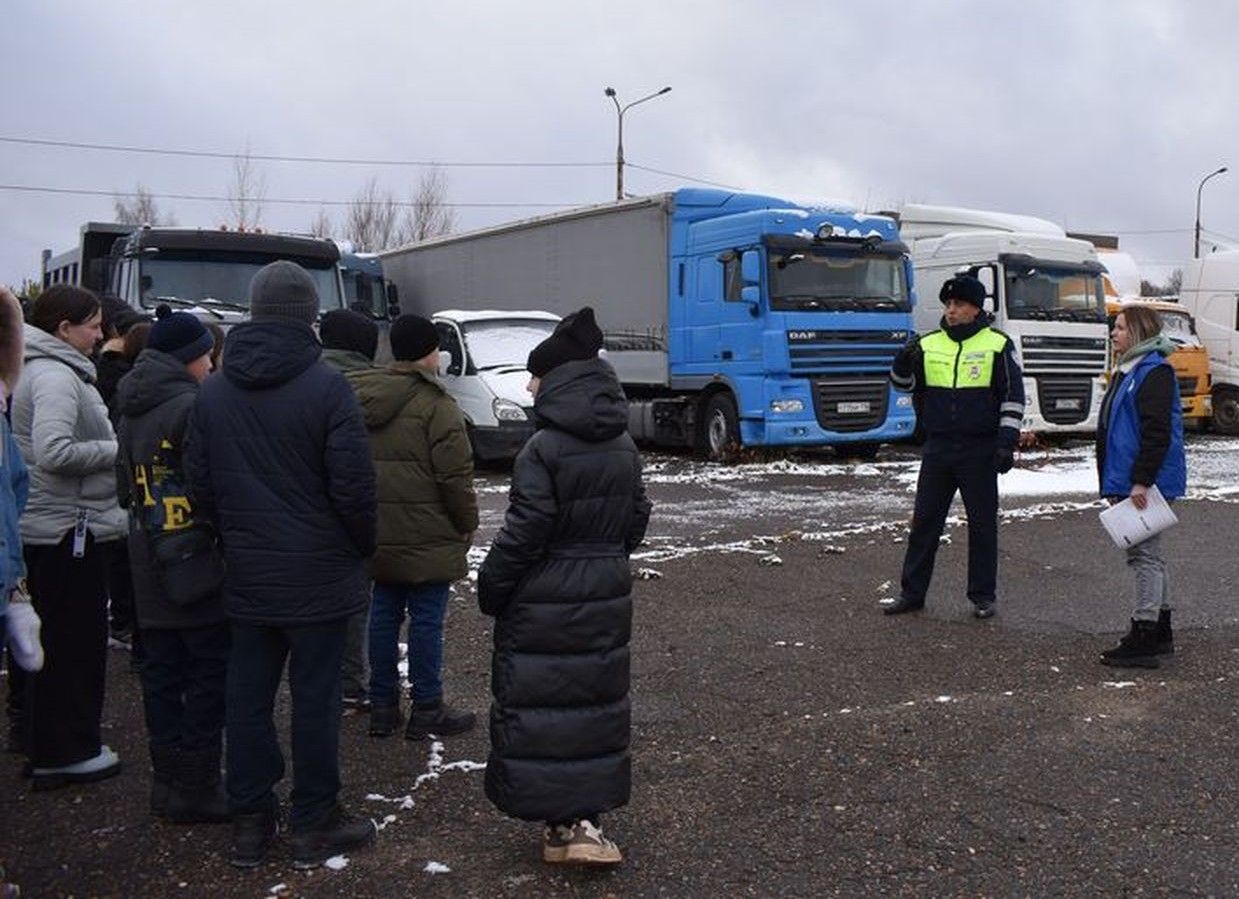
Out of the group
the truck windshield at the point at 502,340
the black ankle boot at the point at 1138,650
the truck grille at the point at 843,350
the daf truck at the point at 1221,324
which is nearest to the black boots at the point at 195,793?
the black ankle boot at the point at 1138,650

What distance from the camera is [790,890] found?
3.75 meters

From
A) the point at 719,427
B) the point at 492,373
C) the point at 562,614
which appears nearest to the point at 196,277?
the point at 492,373

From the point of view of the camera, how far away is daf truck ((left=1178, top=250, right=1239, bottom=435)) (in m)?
21.9

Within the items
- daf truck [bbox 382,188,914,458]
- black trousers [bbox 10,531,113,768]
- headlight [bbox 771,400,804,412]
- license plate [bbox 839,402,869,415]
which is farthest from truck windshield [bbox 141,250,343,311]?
black trousers [bbox 10,531,113,768]

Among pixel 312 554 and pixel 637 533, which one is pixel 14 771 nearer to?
pixel 312 554

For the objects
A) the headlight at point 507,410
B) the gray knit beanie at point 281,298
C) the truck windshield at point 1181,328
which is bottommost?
the headlight at point 507,410

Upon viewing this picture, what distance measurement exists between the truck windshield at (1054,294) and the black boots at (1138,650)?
12522 mm

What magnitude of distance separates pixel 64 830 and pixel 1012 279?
16.4 m

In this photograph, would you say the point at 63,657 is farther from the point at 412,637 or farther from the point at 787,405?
the point at 787,405

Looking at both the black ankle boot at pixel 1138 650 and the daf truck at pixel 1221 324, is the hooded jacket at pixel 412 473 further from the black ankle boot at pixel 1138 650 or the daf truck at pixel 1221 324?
the daf truck at pixel 1221 324

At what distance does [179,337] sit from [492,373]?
431 inches

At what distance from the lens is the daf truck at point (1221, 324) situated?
21.9 m

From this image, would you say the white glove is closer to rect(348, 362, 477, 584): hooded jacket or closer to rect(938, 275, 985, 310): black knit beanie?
rect(348, 362, 477, 584): hooded jacket

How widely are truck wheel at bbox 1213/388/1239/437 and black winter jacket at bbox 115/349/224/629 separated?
71.2ft
